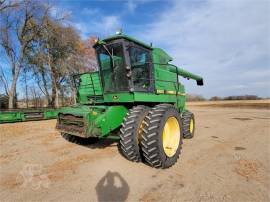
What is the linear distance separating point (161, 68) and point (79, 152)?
142 inches

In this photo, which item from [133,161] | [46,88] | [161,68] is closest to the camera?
[133,161]

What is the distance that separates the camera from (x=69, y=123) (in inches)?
227

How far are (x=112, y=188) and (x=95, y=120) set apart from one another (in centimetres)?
176

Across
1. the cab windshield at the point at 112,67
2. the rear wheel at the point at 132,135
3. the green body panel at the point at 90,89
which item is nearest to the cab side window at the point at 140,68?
the cab windshield at the point at 112,67

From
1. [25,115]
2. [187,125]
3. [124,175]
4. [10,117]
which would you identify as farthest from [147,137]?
[25,115]

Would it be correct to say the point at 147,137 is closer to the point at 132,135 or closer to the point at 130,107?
the point at 132,135

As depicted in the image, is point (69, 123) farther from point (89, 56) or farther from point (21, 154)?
point (89, 56)

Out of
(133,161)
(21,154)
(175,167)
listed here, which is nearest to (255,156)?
(175,167)

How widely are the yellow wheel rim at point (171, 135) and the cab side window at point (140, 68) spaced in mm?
1152

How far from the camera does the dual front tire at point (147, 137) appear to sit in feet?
15.8

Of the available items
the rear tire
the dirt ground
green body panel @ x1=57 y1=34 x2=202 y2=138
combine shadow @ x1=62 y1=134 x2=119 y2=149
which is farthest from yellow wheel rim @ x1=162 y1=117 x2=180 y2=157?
the rear tire

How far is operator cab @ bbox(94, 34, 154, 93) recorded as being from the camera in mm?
5766

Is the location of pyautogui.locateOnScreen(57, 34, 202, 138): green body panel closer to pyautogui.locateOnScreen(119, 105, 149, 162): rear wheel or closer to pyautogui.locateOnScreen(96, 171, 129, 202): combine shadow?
pyautogui.locateOnScreen(119, 105, 149, 162): rear wheel

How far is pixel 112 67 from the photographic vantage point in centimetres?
616
